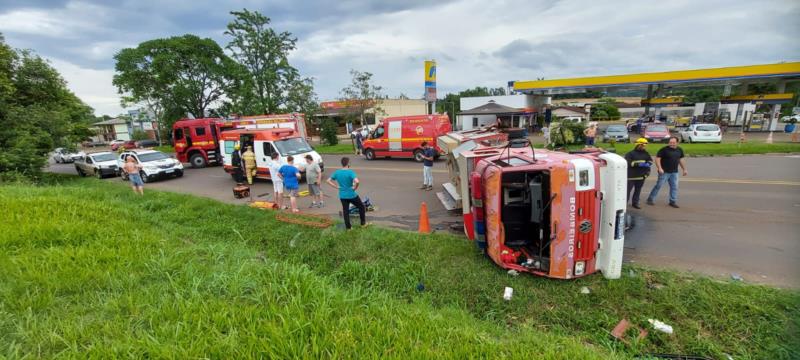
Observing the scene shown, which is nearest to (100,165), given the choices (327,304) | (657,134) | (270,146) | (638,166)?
(270,146)

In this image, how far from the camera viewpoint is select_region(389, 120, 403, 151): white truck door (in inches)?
699

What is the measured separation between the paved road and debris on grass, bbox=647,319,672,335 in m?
1.77

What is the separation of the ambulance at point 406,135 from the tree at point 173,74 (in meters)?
18.6

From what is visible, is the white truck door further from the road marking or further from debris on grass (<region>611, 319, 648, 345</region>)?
debris on grass (<region>611, 319, 648, 345</region>)

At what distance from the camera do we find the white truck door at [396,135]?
17.8m

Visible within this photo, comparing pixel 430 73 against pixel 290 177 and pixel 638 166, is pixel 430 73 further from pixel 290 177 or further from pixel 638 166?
pixel 638 166

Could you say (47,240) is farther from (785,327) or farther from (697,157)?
(697,157)

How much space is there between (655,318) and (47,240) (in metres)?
7.99

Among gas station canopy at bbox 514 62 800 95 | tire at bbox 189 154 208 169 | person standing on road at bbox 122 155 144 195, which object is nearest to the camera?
person standing on road at bbox 122 155 144 195

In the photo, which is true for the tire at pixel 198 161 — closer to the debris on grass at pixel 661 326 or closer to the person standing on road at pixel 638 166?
the person standing on road at pixel 638 166

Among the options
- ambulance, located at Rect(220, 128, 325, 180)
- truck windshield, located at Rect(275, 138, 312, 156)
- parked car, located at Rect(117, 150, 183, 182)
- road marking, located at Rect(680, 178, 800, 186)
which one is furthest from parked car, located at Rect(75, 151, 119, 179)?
road marking, located at Rect(680, 178, 800, 186)

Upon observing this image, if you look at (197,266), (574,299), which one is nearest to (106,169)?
(197,266)

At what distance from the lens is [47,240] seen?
489cm

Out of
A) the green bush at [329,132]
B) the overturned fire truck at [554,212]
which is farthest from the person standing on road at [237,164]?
the green bush at [329,132]
